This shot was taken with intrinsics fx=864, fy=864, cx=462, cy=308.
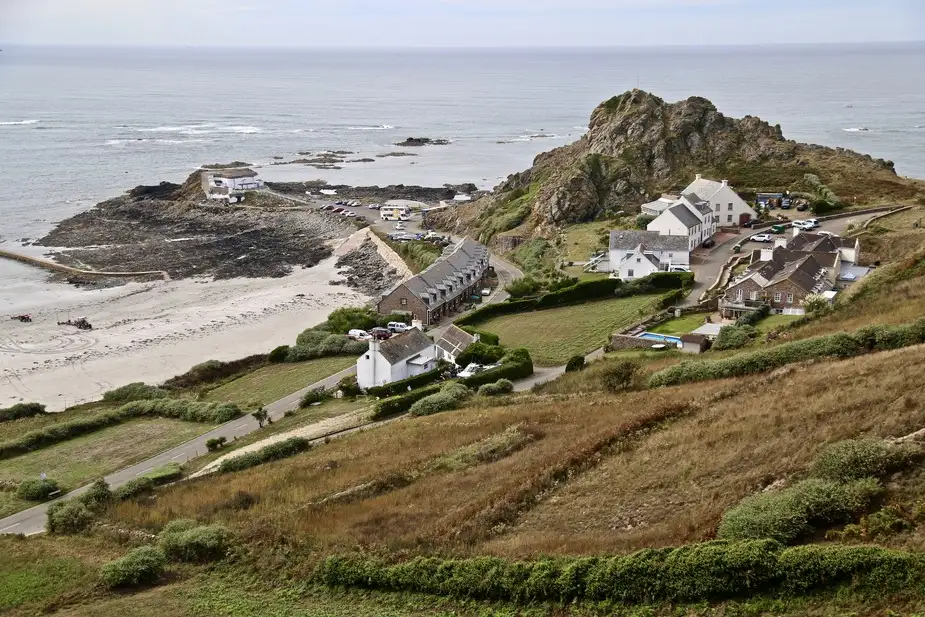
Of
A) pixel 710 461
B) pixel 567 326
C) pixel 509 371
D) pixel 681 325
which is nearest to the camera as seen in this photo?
pixel 710 461

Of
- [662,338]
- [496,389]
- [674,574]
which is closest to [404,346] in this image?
[496,389]

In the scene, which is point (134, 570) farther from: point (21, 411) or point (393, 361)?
point (21, 411)

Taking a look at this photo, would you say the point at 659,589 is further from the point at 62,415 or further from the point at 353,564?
the point at 62,415

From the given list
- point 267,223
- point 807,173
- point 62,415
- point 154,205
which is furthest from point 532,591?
point 154,205

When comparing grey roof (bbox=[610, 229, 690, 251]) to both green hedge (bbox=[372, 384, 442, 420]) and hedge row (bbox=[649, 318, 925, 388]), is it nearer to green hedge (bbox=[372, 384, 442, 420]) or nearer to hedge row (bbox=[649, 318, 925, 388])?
green hedge (bbox=[372, 384, 442, 420])

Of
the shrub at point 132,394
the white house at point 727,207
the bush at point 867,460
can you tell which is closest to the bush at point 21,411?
the shrub at point 132,394
